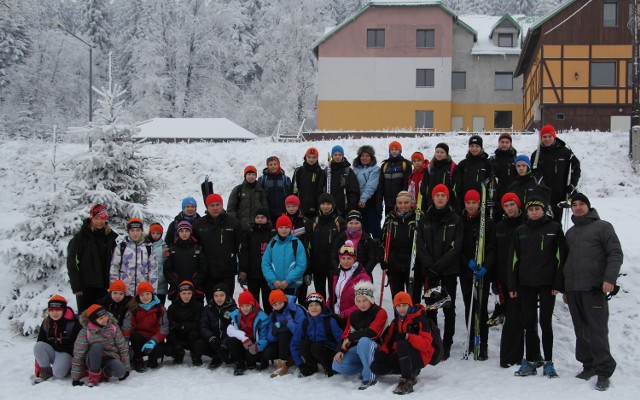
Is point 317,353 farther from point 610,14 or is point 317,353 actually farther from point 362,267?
point 610,14

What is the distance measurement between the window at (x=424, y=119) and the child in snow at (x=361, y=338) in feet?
105

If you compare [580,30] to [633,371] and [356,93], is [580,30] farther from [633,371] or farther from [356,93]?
[633,371]

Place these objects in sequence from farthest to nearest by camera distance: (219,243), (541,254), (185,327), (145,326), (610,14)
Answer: (610,14) → (219,243) → (185,327) → (145,326) → (541,254)

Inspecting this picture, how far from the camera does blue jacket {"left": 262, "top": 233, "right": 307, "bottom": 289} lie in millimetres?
9070

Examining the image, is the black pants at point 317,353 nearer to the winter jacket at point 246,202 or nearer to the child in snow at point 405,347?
the child in snow at point 405,347

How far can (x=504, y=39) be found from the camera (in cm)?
4125

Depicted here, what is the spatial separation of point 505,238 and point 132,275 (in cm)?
507

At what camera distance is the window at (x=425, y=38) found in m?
39.0

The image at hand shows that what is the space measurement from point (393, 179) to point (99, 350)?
5.04 m

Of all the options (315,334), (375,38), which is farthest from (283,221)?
(375,38)

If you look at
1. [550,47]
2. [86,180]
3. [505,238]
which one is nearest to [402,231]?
[505,238]

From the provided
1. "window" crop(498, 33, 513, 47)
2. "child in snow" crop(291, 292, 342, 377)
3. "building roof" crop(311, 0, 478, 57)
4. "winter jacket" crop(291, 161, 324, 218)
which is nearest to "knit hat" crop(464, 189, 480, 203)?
"child in snow" crop(291, 292, 342, 377)

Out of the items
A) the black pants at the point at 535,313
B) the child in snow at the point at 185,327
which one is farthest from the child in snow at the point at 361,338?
→ the child in snow at the point at 185,327

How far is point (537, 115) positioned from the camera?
A: 33781 millimetres
